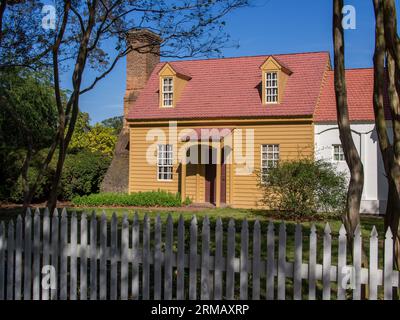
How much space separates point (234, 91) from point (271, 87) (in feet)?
6.77

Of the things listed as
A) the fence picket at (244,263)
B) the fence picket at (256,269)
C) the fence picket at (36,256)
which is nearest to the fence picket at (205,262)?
the fence picket at (244,263)

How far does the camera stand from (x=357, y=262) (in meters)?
4.73

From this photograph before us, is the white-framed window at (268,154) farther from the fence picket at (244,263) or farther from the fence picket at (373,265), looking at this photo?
the fence picket at (373,265)

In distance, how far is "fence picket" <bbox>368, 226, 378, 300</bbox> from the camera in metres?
4.65

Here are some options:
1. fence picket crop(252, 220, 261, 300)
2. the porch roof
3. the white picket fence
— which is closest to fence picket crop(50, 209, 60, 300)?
the white picket fence

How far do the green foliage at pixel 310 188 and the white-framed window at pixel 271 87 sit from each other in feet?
19.4

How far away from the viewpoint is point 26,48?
8.58 m

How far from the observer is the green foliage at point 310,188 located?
16.5m

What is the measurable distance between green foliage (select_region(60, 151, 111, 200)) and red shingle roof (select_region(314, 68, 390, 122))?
36.0 ft

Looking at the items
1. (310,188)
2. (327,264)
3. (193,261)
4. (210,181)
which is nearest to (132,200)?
(210,181)

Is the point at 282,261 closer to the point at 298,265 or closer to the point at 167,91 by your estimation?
the point at 298,265

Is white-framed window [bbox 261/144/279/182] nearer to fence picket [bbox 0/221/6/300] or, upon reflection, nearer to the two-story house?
the two-story house
